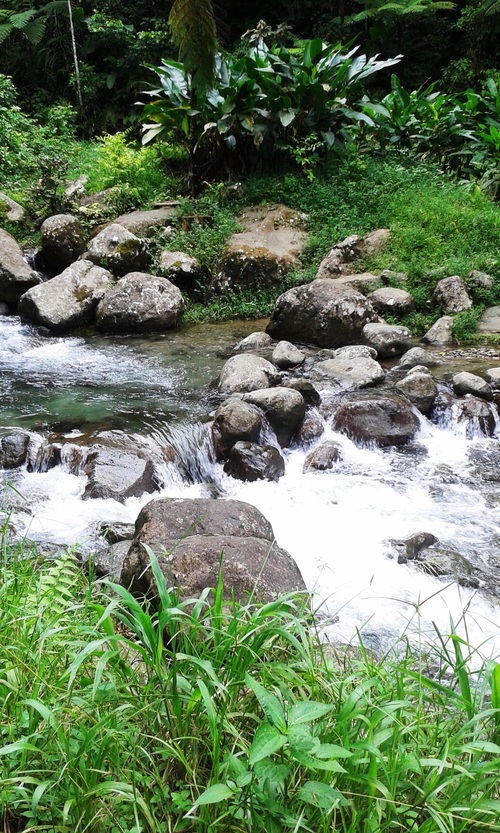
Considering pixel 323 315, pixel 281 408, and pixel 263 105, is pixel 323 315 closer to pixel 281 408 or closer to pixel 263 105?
pixel 281 408

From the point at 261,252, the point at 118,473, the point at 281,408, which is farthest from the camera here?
the point at 261,252

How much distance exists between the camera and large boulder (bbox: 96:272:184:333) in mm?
9141

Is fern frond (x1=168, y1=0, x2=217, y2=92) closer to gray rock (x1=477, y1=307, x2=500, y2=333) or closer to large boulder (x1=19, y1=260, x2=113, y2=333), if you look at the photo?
large boulder (x1=19, y1=260, x2=113, y2=333)

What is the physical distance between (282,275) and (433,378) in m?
3.91

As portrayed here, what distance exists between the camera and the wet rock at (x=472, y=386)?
6906 millimetres

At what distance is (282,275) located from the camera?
10227 mm

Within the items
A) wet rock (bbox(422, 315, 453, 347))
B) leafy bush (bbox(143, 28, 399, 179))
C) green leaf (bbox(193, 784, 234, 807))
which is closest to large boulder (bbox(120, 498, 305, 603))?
green leaf (bbox(193, 784, 234, 807))

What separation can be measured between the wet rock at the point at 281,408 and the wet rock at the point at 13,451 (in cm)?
231

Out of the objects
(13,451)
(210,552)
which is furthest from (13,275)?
(210,552)

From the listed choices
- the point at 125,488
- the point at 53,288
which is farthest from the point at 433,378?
the point at 53,288

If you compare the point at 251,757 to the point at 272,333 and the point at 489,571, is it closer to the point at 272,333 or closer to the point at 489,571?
the point at 489,571

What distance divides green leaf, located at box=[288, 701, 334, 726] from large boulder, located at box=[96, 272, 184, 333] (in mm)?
8191

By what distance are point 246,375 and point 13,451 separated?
9.18ft

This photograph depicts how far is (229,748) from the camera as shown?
1708 mm
